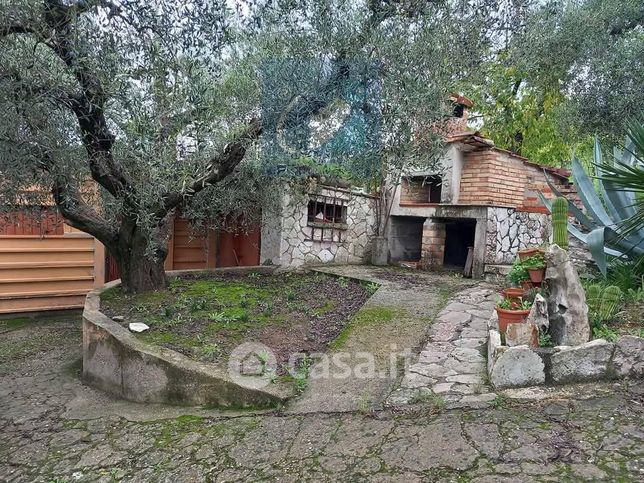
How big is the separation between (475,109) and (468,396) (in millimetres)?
12811

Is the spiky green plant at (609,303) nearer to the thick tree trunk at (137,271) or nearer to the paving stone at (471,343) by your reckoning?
the paving stone at (471,343)

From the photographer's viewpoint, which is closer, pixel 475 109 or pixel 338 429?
pixel 338 429

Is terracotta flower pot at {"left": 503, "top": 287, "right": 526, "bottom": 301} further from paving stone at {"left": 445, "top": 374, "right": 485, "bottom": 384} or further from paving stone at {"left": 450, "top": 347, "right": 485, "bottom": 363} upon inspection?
paving stone at {"left": 445, "top": 374, "right": 485, "bottom": 384}

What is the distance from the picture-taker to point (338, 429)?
303cm

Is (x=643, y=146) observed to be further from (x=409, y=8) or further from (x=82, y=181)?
(x=82, y=181)

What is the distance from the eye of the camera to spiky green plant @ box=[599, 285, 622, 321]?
→ 11.8 feet

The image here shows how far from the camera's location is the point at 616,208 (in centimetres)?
518

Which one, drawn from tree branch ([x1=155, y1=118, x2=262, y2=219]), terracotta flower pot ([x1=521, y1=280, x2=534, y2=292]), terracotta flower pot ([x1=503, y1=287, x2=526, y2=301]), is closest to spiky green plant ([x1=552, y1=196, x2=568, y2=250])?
terracotta flower pot ([x1=521, y1=280, x2=534, y2=292])

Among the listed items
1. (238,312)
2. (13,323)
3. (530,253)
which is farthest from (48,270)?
(530,253)

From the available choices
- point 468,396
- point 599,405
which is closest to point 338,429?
point 468,396

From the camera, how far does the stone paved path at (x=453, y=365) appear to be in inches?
129

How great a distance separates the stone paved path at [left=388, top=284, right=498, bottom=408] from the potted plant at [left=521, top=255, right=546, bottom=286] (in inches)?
33.4

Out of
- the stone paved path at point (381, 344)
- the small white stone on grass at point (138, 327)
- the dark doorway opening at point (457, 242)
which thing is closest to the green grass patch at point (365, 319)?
the stone paved path at point (381, 344)

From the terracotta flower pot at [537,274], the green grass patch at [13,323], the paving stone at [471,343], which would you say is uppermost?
the terracotta flower pot at [537,274]
